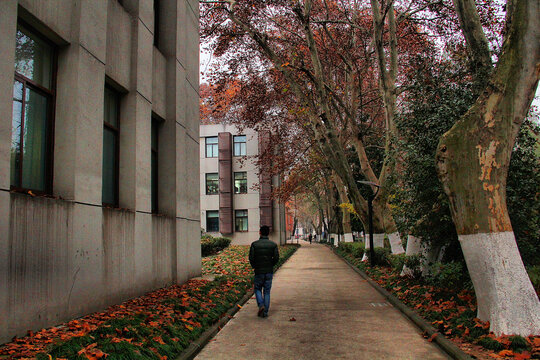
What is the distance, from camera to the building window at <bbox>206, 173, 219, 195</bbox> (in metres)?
43.5

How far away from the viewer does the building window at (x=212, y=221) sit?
142 feet

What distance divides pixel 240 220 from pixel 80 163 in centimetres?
3552

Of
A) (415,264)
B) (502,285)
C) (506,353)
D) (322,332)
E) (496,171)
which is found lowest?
(322,332)

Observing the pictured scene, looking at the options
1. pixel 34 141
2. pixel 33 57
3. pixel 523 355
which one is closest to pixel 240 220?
pixel 34 141

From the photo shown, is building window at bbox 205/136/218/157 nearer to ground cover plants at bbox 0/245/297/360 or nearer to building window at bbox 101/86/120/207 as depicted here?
building window at bbox 101/86/120/207

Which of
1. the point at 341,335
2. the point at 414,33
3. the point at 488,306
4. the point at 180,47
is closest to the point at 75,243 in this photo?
the point at 341,335

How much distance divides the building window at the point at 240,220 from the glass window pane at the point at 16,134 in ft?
119

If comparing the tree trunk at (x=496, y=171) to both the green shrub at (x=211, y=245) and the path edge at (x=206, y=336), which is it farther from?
the green shrub at (x=211, y=245)

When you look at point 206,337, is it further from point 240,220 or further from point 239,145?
point 239,145

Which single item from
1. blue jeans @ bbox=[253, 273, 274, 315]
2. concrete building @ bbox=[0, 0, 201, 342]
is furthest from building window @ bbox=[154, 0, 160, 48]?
blue jeans @ bbox=[253, 273, 274, 315]

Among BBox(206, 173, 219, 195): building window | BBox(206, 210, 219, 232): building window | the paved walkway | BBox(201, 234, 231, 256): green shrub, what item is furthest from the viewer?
BBox(206, 173, 219, 195): building window

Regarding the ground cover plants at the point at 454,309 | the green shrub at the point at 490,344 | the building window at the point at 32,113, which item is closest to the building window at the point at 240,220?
the ground cover plants at the point at 454,309

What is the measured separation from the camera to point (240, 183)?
141 ft

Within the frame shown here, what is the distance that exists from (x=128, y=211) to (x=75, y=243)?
2.17 meters
